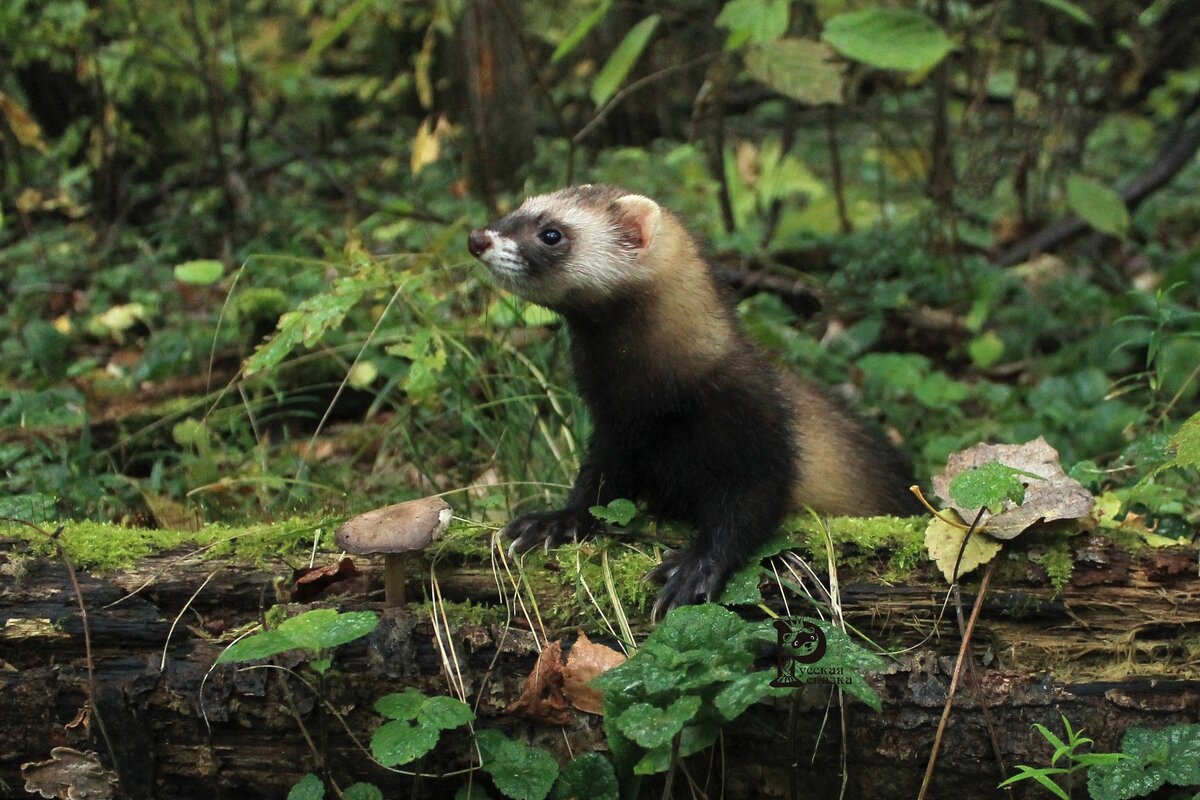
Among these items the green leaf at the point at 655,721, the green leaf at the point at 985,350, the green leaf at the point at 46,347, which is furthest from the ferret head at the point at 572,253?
the green leaf at the point at 46,347

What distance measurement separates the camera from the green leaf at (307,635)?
2346 millimetres

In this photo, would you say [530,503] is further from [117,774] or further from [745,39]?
[745,39]

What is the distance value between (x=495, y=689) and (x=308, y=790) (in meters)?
0.47

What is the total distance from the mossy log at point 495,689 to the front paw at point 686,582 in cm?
21

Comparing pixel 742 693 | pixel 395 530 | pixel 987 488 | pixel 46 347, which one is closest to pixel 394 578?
pixel 395 530

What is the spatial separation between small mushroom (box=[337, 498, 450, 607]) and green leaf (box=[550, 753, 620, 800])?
0.60 meters

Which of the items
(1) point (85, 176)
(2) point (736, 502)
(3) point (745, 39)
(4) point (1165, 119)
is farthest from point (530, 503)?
(4) point (1165, 119)

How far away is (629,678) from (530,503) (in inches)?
67.9

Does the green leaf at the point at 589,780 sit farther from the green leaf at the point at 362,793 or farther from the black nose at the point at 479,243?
the black nose at the point at 479,243

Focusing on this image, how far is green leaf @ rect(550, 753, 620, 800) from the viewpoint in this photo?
8.13ft

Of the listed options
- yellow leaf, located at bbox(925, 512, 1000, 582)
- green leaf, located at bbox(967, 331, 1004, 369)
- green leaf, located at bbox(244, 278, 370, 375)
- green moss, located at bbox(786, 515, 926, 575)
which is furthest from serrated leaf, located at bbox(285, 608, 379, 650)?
green leaf, located at bbox(967, 331, 1004, 369)

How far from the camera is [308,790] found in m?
2.51

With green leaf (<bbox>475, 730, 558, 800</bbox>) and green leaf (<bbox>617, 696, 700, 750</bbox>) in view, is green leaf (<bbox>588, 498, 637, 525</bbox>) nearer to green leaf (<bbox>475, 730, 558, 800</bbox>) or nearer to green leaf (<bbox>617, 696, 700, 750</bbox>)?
green leaf (<bbox>475, 730, 558, 800</bbox>)

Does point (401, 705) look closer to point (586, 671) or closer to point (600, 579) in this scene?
point (586, 671)
